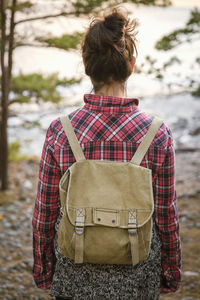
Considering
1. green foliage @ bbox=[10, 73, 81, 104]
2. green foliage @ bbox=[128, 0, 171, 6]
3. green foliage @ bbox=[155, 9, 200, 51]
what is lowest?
green foliage @ bbox=[10, 73, 81, 104]

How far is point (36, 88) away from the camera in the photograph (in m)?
6.66

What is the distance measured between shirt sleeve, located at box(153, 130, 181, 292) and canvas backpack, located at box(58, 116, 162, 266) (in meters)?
0.17

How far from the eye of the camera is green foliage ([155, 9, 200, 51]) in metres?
4.53

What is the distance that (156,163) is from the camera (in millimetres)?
1652

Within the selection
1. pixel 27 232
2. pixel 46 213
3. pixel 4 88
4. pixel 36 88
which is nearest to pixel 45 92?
pixel 36 88

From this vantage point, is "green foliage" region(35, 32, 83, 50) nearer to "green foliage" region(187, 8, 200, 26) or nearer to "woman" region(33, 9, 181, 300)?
"green foliage" region(187, 8, 200, 26)

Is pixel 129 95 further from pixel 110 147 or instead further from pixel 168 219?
pixel 110 147

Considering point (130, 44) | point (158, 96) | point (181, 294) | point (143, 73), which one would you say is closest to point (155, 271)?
point (130, 44)

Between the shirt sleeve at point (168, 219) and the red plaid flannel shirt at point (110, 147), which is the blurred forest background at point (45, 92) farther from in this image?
the shirt sleeve at point (168, 219)

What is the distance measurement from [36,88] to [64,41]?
4.19 ft

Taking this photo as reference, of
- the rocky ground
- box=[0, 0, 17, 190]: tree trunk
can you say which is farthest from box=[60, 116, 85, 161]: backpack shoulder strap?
box=[0, 0, 17, 190]: tree trunk

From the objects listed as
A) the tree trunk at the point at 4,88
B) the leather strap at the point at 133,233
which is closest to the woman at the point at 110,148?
the leather strap at the point at 133,233

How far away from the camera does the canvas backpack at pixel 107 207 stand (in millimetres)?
1534

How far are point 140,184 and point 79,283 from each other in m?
0.61
